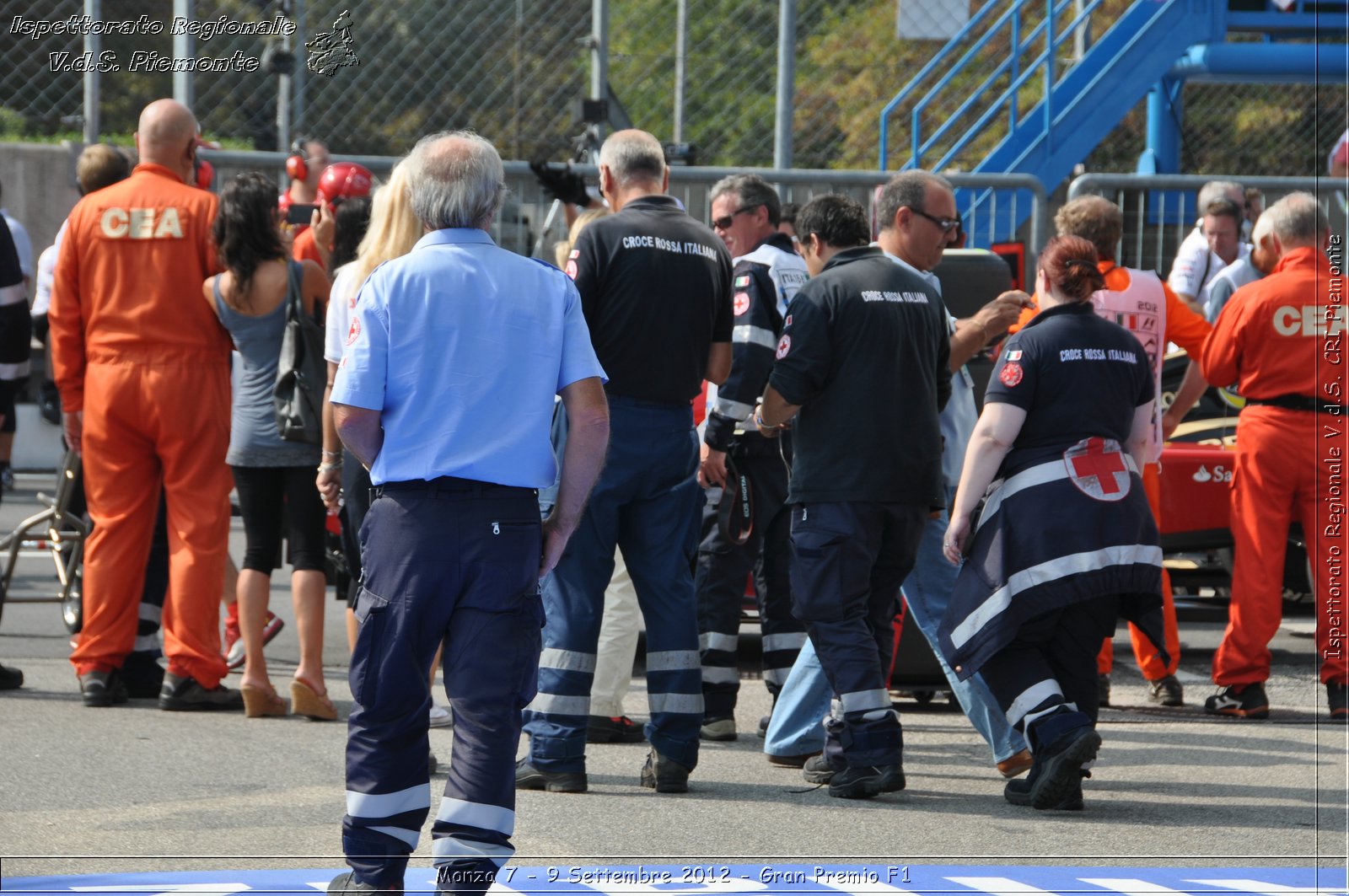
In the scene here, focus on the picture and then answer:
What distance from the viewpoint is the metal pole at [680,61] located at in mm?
11734

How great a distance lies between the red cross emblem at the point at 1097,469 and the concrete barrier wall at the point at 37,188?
428 inches

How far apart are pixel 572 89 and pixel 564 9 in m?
0.99

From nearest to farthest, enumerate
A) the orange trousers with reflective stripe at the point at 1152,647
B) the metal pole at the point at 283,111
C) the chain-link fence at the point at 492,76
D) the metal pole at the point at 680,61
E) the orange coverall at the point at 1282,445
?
the orange coverall at the point at 1282,445 < the orange trousers with reflective stripe at the point at 1152,647 < the chain-link fence at the point at 492,76 < the metal pole at the point at 283,111 < the metal pole at the point at 680,61

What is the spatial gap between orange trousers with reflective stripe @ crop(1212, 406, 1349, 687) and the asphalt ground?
0.95 feet

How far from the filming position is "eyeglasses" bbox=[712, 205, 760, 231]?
263 inches

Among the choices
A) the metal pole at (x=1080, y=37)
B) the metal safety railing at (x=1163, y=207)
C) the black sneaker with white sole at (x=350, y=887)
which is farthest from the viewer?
the metal pole at (x=1080, y=37)

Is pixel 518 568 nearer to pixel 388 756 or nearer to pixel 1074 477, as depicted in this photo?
pixel 388 756

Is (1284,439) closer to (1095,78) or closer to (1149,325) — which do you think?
(1149,325)

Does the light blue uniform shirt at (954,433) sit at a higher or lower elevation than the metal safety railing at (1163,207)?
lower

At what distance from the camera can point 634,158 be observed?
578 centimetres

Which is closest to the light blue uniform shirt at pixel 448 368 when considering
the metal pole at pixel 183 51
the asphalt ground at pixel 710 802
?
the asphalt ground at pixel 710 802

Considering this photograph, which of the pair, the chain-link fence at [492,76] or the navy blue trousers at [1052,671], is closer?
the navy blue trousers at [1052,671]

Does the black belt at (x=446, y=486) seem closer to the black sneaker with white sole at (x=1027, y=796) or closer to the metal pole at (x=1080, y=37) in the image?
the black sneaker with white sole at (x=1027, y=796)

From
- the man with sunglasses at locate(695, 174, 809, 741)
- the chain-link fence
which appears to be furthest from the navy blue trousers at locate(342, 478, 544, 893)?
the chain-link fence
